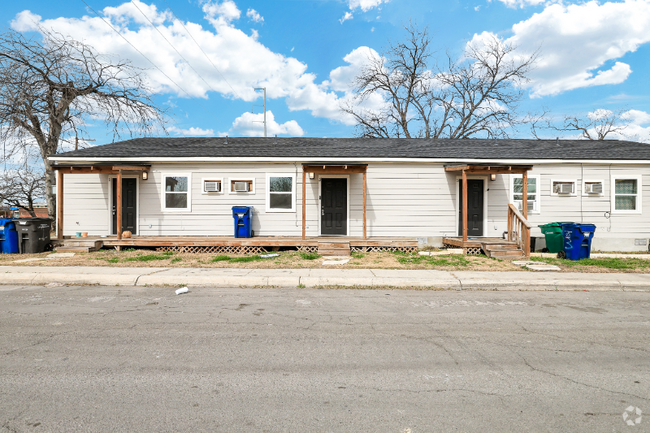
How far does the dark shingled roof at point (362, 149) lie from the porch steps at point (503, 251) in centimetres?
327

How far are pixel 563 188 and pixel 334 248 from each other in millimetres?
8619

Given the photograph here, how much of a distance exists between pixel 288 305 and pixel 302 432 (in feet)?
11.6

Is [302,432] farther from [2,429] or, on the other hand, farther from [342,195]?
[342,195]

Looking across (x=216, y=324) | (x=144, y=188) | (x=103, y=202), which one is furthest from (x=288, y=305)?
(x=103, y=202)

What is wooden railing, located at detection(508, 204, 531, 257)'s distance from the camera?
1082 centimetres

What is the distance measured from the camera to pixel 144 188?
1301cm

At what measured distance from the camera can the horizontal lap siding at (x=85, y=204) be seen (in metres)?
13.1

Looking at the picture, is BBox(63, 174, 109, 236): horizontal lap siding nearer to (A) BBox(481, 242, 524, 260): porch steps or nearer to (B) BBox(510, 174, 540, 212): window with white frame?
(A) BBox(481, 242, 524, 260): porch steps

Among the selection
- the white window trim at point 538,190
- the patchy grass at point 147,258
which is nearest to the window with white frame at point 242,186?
the patchy grass at point 147,258

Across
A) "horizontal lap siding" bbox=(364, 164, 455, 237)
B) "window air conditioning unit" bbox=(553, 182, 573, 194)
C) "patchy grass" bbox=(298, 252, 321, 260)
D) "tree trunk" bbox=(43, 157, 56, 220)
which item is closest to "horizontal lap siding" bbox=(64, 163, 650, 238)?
"horizontal lap siding" bbox=(364, 164, 455, 237)

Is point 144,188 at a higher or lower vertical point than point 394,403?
higher

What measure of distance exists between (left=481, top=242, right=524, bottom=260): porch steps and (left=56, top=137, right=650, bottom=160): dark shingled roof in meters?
3.27

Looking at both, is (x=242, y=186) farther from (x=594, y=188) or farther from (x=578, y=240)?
(x=594, y=188)

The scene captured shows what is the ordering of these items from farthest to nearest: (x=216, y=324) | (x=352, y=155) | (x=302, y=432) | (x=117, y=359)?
1. (x=352, y=155)
2. (x=216, y=324)
3. (x=117, y=359)
4. (x=302, y=432)
